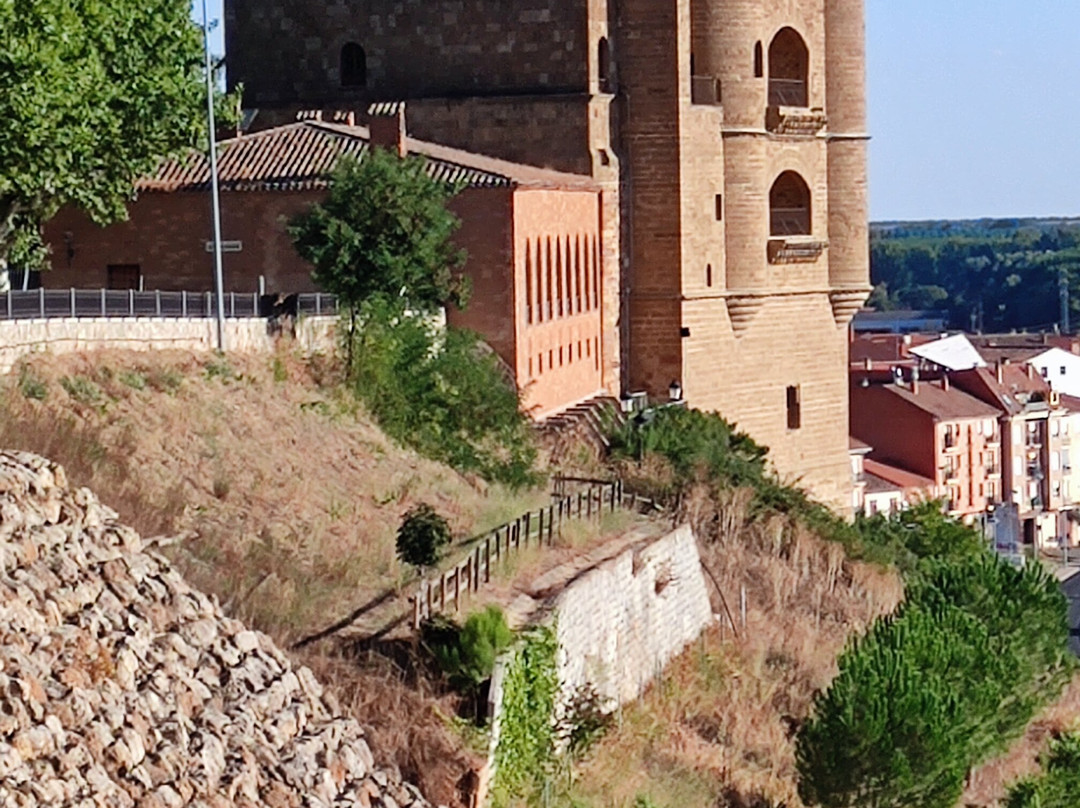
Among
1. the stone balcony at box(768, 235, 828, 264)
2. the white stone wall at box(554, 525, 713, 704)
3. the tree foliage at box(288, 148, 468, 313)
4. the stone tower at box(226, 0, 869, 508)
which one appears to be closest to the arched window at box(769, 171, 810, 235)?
the stone tower at box(226, 0, 869, 508)

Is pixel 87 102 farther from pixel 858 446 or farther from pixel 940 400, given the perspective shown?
pixel 940 400

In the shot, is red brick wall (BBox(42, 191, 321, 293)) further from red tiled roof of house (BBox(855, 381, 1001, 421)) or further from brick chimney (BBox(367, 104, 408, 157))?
red tiled roof of house (BBox(855, 381, 1001, 421))

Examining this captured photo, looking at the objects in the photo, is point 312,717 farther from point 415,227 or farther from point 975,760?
point 415,227

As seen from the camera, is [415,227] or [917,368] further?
[917,368]

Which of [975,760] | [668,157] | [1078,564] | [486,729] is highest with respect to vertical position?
[668,157]

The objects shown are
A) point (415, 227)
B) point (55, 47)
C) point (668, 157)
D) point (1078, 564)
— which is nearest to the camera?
point (55, 47)

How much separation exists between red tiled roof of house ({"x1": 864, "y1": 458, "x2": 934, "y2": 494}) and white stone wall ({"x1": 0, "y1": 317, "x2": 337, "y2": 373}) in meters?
54.6

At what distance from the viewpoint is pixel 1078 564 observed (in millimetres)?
86062

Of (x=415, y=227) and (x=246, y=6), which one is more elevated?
(x=246, y=6)

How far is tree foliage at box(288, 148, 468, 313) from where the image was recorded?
31.8 meters

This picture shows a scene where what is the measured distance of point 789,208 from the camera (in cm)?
4419

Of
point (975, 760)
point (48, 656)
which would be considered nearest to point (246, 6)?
point (975, 760)

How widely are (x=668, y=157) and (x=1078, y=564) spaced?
48.8 metres

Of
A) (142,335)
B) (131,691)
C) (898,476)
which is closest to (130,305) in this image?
(142,335)
